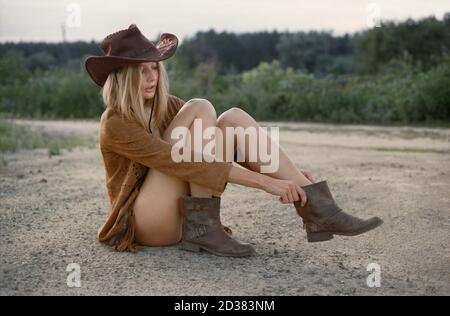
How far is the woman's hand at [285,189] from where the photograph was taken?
2.83m

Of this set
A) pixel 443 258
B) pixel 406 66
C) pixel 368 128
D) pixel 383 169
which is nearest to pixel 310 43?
pixel 406 66

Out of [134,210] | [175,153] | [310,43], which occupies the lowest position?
[134,210]

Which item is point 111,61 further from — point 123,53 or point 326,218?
point 326,218

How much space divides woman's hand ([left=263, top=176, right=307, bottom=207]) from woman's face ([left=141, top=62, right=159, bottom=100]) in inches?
28.3

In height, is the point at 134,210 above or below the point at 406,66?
below

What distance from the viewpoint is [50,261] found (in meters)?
3.01

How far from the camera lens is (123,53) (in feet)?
9.52

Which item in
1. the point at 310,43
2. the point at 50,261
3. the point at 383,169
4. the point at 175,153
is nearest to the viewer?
the point at 175,153

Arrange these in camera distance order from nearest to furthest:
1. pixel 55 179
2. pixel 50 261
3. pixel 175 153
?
pixel 175 153 < pixel 50 261 < pixel 55 179

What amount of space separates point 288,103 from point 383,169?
610cm

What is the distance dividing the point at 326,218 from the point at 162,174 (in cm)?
81

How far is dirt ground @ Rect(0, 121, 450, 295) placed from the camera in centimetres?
265
